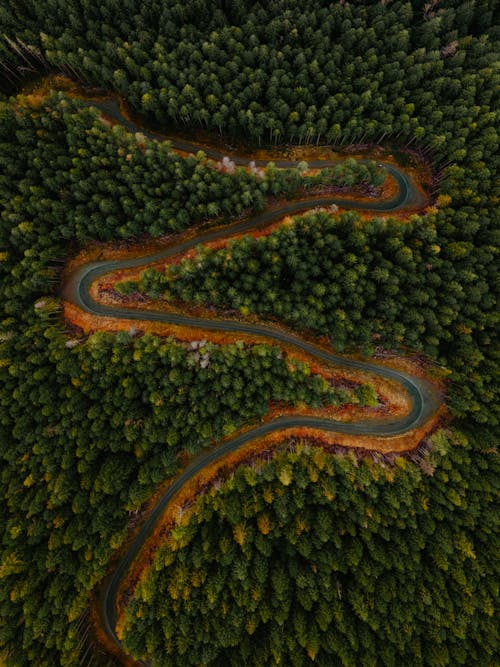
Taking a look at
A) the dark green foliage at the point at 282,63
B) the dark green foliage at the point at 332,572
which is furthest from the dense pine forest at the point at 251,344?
the dark green foliage at the point at 282,63

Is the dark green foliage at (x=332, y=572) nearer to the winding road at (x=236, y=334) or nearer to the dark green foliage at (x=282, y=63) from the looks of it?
the winding road at (x=236, y=334)

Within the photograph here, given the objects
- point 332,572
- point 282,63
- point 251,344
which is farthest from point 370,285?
point 332,572

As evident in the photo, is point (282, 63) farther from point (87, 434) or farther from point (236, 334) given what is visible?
point (87, 434)

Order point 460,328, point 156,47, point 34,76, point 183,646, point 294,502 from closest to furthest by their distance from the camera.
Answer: point 183,646
point 294,502
point 460,328
point 156,47
point 34,76

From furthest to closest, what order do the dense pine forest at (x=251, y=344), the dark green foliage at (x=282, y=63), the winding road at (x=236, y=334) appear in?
1. the dark green foliage at (x=282, y=63)
2. the winding road at (x=236, y=334)
3. the dense pine forest at (x=251, y=344)

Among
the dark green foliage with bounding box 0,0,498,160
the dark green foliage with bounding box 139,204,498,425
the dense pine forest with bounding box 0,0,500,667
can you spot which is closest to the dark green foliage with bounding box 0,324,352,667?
the dense pine forest with bounding box 0,0,500,667

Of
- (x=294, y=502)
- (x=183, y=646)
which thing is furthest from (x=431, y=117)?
(x=183, y=646)

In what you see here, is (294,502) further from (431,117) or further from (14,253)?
(431,117)

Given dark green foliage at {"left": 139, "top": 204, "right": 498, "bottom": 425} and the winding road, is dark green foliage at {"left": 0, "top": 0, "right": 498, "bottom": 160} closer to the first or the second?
the winding road
